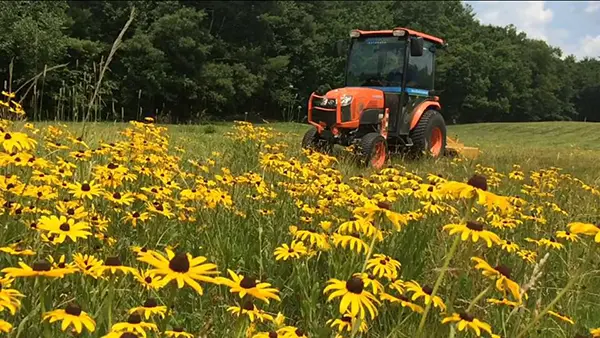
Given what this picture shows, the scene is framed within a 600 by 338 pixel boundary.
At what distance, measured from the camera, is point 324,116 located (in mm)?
8203

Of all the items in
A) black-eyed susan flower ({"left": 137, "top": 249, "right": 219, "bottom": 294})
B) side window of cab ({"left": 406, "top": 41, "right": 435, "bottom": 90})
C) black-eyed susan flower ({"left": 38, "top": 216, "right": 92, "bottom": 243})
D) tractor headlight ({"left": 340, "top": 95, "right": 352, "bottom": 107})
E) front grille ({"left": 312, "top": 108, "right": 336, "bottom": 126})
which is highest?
side window of cab ({"left": 406, "top": 41, "right": 435, "bottom": 90})

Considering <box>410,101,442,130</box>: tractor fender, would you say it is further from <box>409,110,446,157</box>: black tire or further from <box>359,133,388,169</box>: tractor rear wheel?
<box>359,133,388,169</box>: tractor rear wheel

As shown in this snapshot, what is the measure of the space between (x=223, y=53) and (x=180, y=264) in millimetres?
34612

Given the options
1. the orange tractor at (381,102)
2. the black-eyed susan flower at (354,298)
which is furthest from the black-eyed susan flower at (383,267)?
the orange tractor at (381,102)

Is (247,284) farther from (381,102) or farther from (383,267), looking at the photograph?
(381,102)

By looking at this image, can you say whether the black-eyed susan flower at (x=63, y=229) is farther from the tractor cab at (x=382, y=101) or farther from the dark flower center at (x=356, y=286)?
the tractor cab at (x=382, y=101)

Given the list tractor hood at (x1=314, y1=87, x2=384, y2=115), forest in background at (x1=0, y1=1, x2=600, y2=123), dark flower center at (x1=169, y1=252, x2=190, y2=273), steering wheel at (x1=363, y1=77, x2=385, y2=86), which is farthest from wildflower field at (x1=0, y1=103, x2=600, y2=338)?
forest in background at (x1=0, y1=1, x2=600, y2=123)

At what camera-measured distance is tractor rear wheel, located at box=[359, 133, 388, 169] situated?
7.36 metres

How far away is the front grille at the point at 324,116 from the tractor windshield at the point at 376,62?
3.76ft

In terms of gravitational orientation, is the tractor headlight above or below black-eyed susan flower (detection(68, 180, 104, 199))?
above

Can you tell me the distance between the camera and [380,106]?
8.51 m

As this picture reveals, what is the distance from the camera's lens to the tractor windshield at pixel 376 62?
8.72 meters

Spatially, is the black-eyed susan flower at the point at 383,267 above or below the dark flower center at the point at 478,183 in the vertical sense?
below

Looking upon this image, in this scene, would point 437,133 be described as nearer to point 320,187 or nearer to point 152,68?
point 320,187
